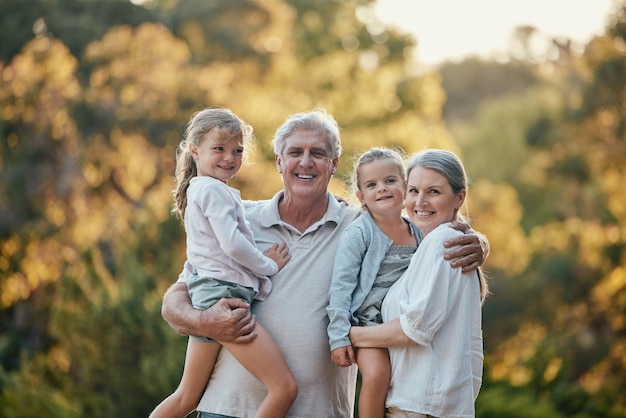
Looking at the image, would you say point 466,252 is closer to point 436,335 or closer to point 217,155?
point 436,335

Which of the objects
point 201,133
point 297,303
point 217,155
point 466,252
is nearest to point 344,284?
point 297,303

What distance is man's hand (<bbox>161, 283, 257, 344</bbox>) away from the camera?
12.4ft

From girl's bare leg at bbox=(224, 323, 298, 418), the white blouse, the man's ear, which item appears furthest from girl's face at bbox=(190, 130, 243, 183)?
the white blouse

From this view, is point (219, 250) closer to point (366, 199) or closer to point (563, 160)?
point (366, 199)

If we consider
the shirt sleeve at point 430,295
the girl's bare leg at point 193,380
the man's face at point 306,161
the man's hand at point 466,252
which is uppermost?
the man's face at point 306,161

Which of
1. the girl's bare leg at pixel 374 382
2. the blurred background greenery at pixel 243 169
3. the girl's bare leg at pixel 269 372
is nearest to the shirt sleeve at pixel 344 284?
the girl's bare leg at pixel 374 382

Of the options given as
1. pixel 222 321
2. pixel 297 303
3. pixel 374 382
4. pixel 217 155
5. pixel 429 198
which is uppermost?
pixel 217 155

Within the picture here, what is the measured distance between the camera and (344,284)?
12.6ft

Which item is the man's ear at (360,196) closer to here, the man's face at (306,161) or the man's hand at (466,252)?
the man's face at (306,161)

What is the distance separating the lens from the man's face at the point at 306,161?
4082 millimetres

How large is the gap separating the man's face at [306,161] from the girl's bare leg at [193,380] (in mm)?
Result: 780

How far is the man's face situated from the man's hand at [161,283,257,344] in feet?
2.01

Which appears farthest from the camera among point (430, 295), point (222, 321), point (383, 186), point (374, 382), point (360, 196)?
point (360, 196)

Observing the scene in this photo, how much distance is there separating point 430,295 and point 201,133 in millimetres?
1218
